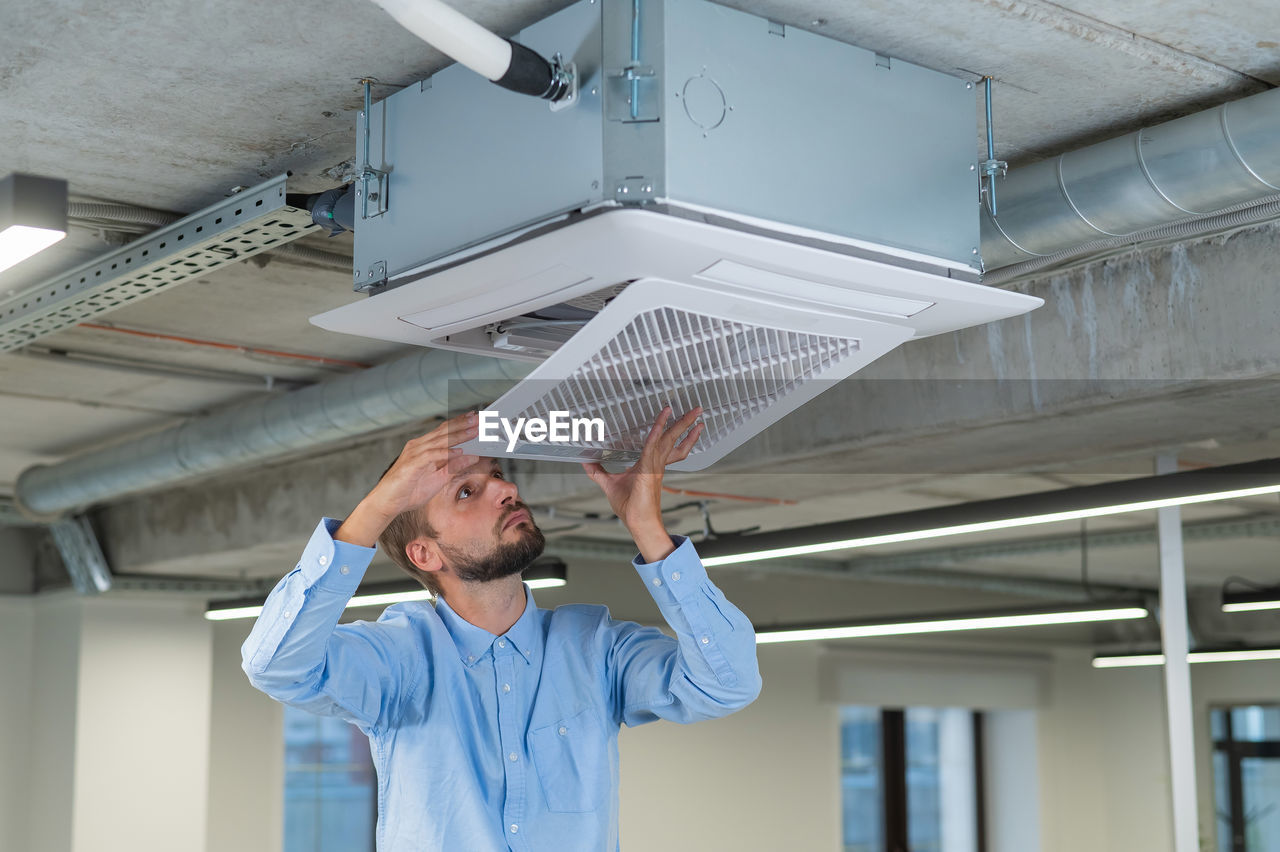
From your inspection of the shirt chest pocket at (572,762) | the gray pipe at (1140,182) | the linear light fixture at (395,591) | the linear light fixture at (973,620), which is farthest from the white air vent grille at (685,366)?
the linear light fixture at (973,620)

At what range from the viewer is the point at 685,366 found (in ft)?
6.37

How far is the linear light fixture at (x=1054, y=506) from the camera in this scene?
10.5 ft

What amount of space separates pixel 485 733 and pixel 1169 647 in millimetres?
2514

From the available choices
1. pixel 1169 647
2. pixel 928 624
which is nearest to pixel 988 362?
pixel 1169 647

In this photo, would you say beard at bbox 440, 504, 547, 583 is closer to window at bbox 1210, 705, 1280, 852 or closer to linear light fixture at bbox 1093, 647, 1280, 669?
linear light fixture at bbox 1093, 647, 1280, 669

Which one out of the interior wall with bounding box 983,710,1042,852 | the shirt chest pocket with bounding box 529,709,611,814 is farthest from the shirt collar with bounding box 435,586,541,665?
the interior wall with bounding box 983,710,1042,852

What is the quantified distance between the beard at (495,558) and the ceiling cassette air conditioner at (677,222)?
247 mm

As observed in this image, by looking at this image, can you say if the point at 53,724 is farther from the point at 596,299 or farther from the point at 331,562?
the point at 596,299

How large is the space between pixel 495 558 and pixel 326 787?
6598mm

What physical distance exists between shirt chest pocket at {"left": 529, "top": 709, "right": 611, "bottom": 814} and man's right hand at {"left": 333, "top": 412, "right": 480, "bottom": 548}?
0.47 metres

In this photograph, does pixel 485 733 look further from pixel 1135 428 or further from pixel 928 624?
pixel 928 624

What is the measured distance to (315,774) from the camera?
8320mm

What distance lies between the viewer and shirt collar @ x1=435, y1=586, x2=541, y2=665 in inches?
91.0

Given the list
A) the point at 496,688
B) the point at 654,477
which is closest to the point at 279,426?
the point at 496,688
